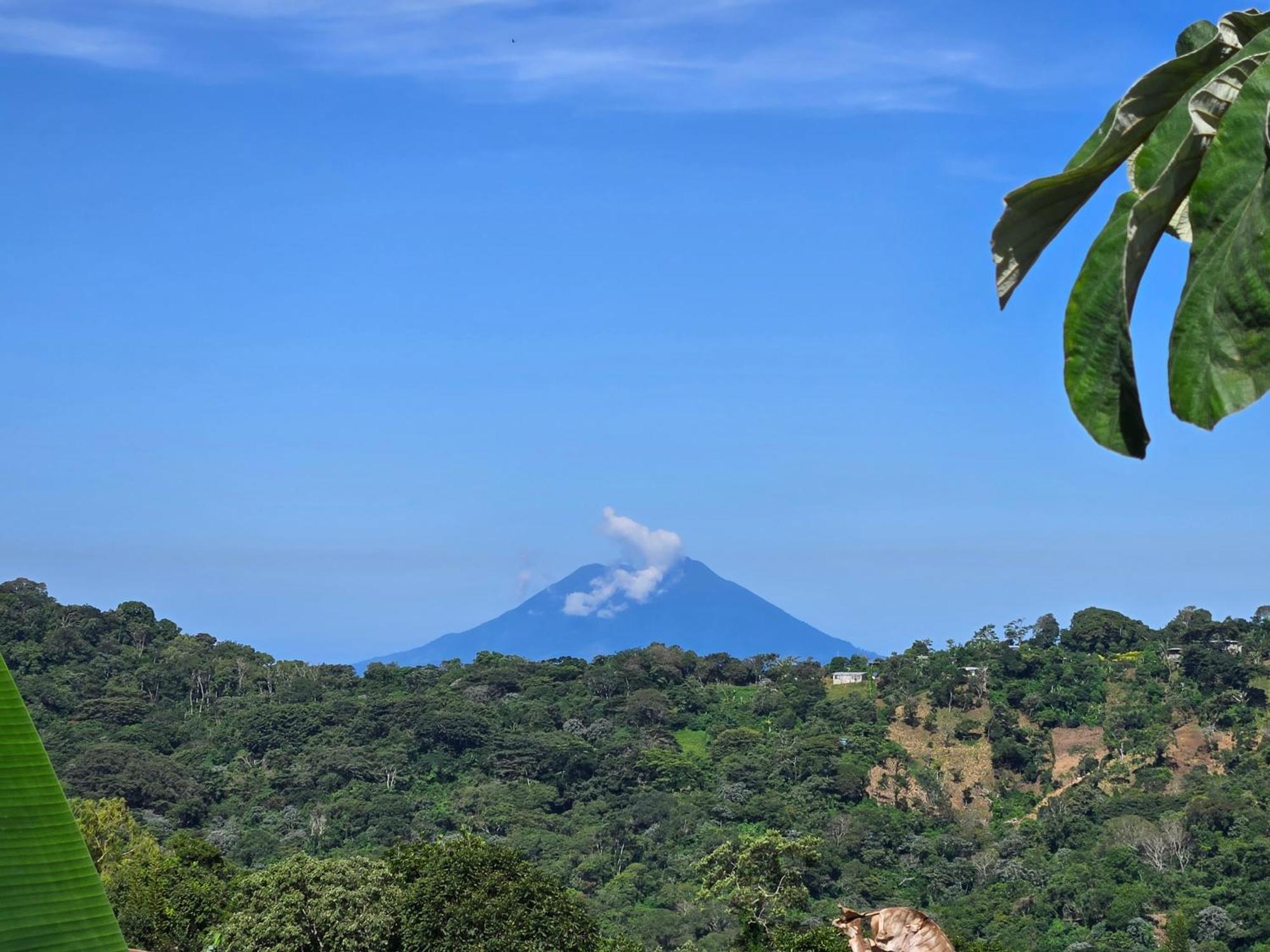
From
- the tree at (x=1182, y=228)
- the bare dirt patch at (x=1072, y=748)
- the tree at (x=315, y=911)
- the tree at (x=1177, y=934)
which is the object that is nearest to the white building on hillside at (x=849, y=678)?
the bare dirt patch at (x=1072, y=748)

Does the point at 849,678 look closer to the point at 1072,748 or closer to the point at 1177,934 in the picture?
the point at 1072,748

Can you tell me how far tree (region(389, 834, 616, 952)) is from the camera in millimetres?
22203

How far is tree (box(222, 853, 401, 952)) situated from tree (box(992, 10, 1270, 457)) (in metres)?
23.1

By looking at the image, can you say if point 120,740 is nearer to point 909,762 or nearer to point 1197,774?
point 909,762


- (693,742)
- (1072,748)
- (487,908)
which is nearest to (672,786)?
(693,742)

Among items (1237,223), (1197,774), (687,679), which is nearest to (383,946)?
(1237,223)

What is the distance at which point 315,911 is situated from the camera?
22.7 metres

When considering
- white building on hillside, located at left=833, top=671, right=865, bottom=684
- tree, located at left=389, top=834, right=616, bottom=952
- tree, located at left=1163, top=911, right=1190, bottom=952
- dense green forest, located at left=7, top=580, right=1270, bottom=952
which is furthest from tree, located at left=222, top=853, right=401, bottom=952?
white building on hillside, located at left=833, top=671, right=865, bottom=684

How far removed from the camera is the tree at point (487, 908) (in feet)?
72.8

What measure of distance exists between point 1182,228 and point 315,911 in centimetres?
2321

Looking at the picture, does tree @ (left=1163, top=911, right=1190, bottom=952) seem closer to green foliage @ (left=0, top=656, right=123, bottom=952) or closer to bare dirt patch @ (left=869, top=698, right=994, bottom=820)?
bare dirt patch @ (left=869, top=698, right=994, bottom=820)

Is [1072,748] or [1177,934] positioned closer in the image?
[1177,934]

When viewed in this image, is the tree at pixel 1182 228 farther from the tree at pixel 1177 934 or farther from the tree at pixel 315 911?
the tree at pixel 1177 934

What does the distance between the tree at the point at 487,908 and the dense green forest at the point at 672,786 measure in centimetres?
7
